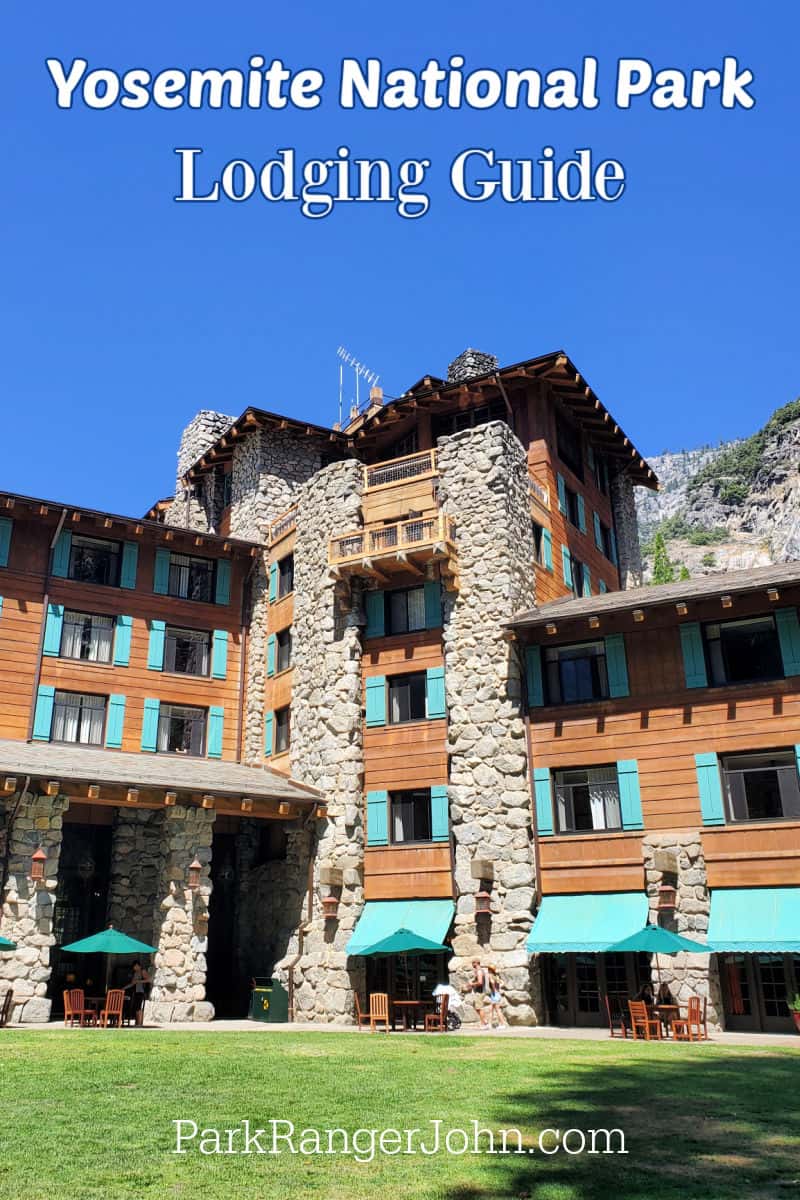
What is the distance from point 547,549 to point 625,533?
385 inches

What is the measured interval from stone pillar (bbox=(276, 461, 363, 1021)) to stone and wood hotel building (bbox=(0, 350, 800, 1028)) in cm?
8

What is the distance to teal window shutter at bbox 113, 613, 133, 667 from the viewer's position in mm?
29156

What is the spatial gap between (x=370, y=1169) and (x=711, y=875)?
53.0 feet

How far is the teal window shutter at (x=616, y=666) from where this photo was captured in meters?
23.6

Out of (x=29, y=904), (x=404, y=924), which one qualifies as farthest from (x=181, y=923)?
(x=404, y=924)

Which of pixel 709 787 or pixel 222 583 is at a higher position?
pixel 222 583

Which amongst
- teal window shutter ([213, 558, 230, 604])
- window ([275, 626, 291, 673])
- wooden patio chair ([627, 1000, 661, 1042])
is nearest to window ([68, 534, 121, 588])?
teal window shutter ([213, 558, 230, 604])

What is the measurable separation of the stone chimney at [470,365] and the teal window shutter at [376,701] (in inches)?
603

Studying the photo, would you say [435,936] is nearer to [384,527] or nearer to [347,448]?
[384,527]

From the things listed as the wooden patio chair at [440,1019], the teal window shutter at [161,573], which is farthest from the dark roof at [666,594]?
the teal window shutter at [161,573]

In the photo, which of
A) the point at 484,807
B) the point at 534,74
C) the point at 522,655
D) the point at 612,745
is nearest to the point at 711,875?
the point at 612,745

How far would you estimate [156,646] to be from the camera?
29859 mm

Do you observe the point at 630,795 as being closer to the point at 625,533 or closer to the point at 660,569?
the point at 625,533

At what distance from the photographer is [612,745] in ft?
76.6
